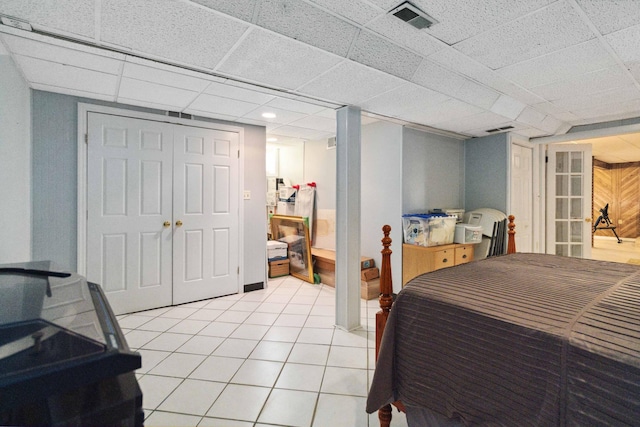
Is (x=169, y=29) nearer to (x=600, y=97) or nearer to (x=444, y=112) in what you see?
(x=444, y=112)

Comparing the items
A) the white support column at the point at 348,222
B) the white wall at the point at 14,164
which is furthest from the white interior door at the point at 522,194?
the white wall at the point at 14,164

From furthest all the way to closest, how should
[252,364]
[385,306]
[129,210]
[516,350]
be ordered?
[129,210] → [252,364] → [385,306] → [516,350]

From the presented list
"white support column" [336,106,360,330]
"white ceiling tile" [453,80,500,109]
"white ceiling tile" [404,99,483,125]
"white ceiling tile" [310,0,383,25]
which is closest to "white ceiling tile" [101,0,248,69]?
"white ceiling tile" [310,0,383,25]

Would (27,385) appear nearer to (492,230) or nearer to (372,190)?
(372,190)

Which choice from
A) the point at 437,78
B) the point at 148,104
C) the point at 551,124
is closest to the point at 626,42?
the point at 437,78

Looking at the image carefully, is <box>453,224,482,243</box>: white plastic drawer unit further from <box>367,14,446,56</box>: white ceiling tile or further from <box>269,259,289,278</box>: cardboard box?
<box>269,259,289,278</box>: cardboard box

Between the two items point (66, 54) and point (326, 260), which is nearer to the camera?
point (66, 54)

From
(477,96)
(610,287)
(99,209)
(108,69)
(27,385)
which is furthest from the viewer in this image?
(99,209)

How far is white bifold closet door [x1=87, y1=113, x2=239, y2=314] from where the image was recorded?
3.17 metres

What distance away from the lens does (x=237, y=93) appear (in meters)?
2.87

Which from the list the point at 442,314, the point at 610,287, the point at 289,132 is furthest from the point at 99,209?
the point at 610,287

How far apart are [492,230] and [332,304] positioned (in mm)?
2354

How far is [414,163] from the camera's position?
405cm

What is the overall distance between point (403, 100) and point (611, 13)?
1.48 metres
